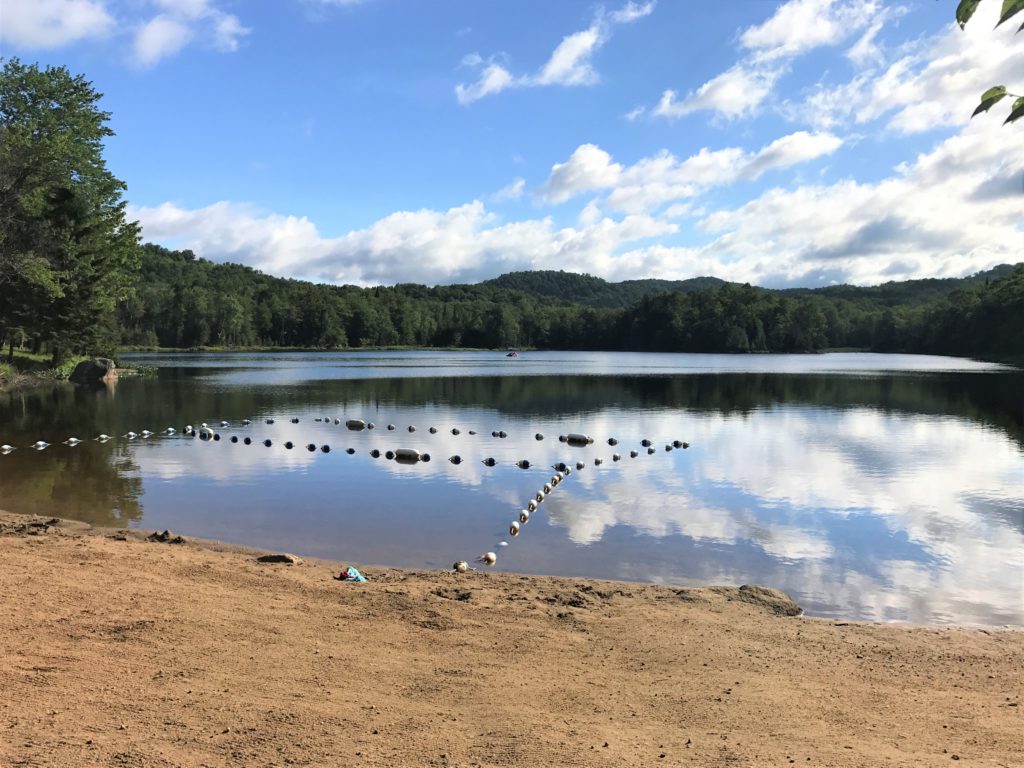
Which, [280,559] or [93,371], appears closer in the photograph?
[280,559]

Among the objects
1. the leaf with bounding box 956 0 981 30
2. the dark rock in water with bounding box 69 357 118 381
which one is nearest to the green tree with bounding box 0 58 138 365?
the dark rock in water with bounding box 69 357 118 381

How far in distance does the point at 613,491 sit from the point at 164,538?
8865 mm

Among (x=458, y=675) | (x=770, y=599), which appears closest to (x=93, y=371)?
(x=770, y=599)

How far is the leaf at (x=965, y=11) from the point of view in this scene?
1.76 meters

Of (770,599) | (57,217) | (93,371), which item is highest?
(57,217)

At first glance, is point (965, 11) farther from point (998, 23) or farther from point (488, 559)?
point (488, 559)

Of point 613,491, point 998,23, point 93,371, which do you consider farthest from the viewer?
point 93,371

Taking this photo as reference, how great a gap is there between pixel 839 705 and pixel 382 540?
759 cm

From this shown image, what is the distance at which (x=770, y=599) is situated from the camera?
859 centimetres

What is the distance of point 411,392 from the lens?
41438mm

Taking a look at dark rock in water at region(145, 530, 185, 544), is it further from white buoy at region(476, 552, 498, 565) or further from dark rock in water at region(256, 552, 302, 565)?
white buoy at region(476, 552, 498, 565)

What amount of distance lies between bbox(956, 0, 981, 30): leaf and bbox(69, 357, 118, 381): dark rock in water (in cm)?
5042

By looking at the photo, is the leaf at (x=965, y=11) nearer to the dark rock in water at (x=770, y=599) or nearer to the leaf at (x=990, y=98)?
Result: the leaf at (x=990, y=98)

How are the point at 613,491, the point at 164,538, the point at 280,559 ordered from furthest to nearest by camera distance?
the point at 613,491
the point at 164,538
the point at 280,559
